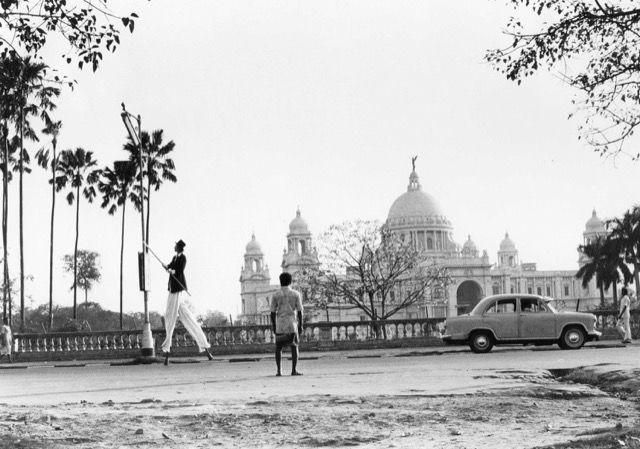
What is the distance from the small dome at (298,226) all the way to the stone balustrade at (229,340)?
372ft

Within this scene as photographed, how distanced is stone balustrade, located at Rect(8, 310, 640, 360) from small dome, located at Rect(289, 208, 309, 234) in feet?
372

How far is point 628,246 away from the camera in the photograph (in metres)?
88.1

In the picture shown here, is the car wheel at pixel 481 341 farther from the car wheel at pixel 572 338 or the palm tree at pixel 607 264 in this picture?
the palm tree at pixel 607 264

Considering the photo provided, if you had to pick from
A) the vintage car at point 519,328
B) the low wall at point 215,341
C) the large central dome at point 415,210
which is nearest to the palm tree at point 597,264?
the large central dome at point 415,210

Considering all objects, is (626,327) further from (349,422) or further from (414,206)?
(414,206)

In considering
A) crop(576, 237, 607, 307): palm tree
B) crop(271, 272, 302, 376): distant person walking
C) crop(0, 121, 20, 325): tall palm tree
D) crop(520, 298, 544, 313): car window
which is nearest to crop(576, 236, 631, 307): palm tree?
crop(576, 237, 607, 307): palm tree

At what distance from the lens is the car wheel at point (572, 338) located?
25.9m

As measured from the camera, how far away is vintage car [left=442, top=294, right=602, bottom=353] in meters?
25.9

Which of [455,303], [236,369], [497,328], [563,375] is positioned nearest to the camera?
[563,375]

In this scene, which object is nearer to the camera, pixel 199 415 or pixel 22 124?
pixel 199 415

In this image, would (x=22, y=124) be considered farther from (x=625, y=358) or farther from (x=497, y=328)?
(x=625, y=358)

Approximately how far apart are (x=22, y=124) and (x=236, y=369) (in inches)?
1156

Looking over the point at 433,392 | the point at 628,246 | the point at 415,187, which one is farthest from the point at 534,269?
the point at 433,392

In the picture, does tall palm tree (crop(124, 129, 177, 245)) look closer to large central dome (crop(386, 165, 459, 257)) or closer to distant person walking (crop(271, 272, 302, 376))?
distant person walking (crop(271, 272, 302, 376))
